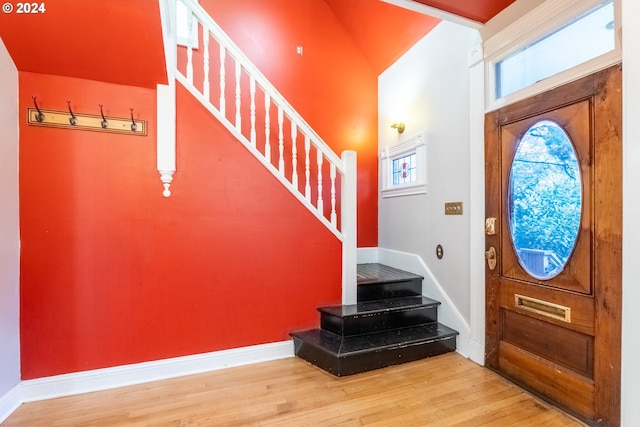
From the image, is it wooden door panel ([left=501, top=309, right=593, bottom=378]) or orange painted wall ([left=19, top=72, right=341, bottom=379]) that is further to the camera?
orange painted wall ([left=19, top=72, right=341, bottom=379])

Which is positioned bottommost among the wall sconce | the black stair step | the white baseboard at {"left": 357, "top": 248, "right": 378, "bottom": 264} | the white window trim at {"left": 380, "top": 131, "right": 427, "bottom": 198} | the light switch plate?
the black stair step

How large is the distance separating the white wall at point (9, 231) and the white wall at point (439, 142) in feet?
10.6

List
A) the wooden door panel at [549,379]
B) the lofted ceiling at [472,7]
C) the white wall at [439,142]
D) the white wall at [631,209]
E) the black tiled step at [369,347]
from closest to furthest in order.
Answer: the white wall at [631,209] → the wooden door panel at [549,379] → the lofted ceiling at [472,7] → the black tiled step at [369,347] → the white wall at [439,142]

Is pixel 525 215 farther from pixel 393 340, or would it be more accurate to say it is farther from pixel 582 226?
pixel 393 340

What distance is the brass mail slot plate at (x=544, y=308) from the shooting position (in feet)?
5.85

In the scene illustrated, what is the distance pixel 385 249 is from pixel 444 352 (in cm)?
145

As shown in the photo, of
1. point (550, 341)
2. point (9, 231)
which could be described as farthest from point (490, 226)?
point (9, 231)

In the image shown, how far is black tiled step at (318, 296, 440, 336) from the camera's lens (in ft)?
7.99

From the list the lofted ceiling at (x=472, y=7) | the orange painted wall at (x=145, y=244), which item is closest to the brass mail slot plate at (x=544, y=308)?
the orange painted wall at (x=145, y=244)

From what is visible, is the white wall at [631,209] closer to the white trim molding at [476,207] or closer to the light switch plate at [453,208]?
the white trim molding at [476,207]

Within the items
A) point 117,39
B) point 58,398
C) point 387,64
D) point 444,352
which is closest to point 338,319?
point 444,352

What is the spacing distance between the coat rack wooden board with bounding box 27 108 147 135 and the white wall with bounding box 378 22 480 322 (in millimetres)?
2566

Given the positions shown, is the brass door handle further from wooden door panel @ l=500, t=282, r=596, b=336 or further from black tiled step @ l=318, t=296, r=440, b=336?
black tiled step @ l=318, t=296, r=440, b=336

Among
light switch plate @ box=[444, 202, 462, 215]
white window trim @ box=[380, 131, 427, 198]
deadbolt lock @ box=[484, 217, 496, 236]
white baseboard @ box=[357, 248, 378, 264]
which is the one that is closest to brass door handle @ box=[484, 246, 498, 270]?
deadbolt lock @ box=[484, 217, 496, 236]
